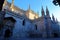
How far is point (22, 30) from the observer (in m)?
27.4

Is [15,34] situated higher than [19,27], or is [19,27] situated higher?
[19,27]

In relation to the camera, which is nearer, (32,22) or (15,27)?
(15,27)

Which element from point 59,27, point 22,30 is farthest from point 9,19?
point 59,27

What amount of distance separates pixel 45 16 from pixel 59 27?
8762mm

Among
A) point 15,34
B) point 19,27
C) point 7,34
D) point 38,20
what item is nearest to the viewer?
point 7,34

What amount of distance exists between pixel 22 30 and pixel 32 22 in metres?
6.59

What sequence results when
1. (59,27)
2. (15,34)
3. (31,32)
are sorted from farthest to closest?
(59,27) < (31,32) < (15,34)

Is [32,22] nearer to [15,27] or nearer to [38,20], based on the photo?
[38,20]

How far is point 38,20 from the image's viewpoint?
3120cm

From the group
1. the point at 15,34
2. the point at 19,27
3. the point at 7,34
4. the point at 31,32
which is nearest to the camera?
the point at 7,34

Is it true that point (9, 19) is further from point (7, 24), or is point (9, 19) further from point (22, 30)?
point (22, 30)

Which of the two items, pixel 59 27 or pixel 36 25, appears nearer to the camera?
pixel 36 25

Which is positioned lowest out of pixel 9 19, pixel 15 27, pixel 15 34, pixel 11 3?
pixel 15 34

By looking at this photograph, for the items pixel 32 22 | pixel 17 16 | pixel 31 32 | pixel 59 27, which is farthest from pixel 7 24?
pixel 59 27
